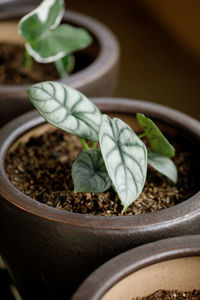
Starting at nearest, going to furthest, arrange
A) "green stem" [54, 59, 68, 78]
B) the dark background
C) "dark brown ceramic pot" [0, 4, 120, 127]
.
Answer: "dark brown ceramic pot" [0, 4, 120, 127] < "green stem" [54, 59, 68, 78] < the dark background

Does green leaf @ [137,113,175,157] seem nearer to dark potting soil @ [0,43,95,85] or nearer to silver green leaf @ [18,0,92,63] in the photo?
silver green leaf @ [18,0,92,63]

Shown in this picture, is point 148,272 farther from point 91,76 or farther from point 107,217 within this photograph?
point 91,76

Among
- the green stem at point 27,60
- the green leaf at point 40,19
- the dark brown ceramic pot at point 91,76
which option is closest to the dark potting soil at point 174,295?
the dark brown ceramic pot at point 91,76

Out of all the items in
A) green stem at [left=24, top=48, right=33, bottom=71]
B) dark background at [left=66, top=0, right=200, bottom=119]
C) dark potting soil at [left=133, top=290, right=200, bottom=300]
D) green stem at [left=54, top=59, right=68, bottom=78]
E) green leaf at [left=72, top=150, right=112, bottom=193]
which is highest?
green leaf at [left=72, top=150, right=112, bottom=193]

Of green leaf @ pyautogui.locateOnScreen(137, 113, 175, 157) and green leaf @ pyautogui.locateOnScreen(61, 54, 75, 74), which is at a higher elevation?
green leaf @ pyautogui.locateOnScreen(137, 113, 175, 157)

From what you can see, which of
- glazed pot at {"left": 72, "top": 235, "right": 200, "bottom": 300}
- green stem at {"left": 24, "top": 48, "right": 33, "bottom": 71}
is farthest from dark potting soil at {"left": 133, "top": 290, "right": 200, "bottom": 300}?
green stem at {"left": 24, "top": 48, "right": 33, "bottom": 71}

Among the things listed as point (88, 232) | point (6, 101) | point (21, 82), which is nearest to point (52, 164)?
point (6, 101)

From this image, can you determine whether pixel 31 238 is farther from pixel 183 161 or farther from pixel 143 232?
pixel 183 161
